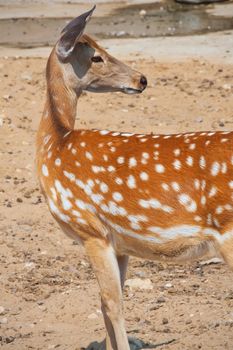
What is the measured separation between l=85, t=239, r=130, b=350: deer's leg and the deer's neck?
87 centimetres

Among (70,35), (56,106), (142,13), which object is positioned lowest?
(56,106)

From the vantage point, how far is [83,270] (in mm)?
7199

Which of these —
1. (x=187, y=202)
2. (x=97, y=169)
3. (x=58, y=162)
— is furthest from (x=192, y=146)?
(x=58, y=162)

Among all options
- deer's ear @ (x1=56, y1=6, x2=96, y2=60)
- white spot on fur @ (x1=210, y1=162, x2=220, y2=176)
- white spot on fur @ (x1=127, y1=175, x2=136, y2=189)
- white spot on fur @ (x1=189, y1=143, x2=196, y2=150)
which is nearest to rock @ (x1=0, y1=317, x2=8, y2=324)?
white spot on fur @ (x1=127, y1=175, x2=136, y2=189)

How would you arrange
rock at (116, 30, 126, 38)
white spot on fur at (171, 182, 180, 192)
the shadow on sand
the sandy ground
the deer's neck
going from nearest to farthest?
white spot on fur at (171, 182, 180, 192)
the shadow on sand
the deer's neck
the sandy ground
rock at (116, 30, 126, 38)

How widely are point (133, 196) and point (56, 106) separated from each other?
3.79 ft

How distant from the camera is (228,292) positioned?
21.8ft

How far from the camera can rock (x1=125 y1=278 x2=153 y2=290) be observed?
→ 684 centimetres

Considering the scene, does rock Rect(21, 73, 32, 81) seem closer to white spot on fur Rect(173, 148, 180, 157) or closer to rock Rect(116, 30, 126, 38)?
rock Rect(116, 30, 126, 38)

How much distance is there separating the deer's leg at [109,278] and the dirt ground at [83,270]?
41 cm

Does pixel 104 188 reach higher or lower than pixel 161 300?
higher

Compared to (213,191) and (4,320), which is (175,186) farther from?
(4,320)

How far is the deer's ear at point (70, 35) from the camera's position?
621cm

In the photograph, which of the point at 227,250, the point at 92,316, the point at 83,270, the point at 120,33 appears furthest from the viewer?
the point at 120,33
